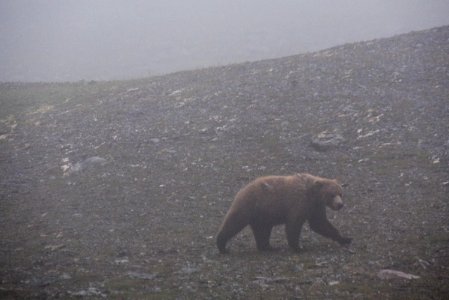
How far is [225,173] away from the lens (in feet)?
47.1

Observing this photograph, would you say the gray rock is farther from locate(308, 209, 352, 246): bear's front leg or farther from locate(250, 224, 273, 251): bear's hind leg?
locate(250, 224, 273, 251): bear's hind leg

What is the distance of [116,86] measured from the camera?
25406 millimetres

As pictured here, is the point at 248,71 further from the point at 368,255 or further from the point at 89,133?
the point at 368,255

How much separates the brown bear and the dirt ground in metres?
0.42

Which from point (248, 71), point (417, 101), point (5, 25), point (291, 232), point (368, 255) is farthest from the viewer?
point (5, 25)

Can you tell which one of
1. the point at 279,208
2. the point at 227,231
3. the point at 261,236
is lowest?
the point at 261,236

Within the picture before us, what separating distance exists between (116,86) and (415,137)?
14.9 meters

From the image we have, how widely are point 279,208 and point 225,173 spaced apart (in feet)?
14.2

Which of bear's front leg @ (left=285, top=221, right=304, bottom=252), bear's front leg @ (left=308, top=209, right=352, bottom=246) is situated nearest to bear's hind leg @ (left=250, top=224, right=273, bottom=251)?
bear's front leg @ (left=285, top=221, right=304, bottom=252)

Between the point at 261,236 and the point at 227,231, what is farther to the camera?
the point at 261,236

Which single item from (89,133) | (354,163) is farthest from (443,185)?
(89,133)

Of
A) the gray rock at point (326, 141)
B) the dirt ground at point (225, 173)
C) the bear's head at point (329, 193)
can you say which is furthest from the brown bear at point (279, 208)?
the gray rock at point (326, 141)

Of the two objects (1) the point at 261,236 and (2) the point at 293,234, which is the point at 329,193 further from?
(1) the point at 261,236

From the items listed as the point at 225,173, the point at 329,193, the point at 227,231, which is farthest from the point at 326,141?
the point at 227,231
